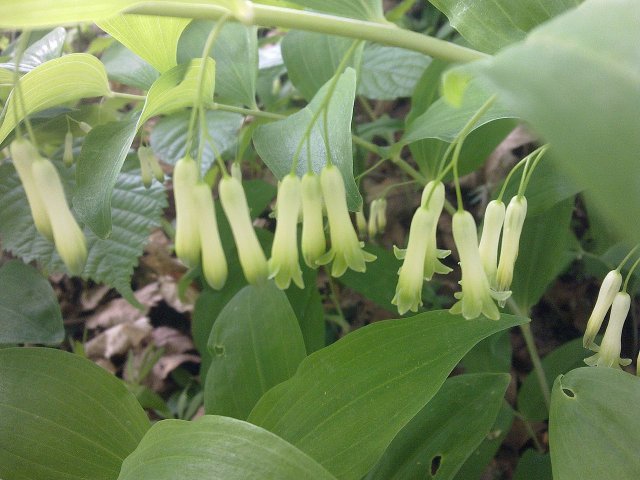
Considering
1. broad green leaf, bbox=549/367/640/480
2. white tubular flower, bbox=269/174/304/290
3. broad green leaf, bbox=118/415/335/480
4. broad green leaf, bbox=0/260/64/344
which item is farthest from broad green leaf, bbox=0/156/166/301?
broad green leaf, bbox=549/367/640/480

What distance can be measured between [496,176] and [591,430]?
1396 mm

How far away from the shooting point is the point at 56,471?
0.92 m

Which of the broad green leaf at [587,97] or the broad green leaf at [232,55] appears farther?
the broad green leaf at [232,55]

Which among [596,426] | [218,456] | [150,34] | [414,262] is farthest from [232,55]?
[596,426]

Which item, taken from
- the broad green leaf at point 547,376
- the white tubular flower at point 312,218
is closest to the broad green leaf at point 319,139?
the white tubular flower at point 312,218

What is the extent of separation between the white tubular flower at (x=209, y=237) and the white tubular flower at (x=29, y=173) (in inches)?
7.6

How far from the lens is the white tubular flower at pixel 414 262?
2.40 ft

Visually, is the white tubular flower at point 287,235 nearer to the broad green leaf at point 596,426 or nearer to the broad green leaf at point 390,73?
the broad green leaf at point 596,426

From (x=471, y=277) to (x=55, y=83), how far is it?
0.67 m

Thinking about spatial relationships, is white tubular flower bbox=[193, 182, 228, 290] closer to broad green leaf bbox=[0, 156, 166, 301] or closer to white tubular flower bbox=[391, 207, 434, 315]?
white tubular flower bbox=[391, 207, 434, 315]

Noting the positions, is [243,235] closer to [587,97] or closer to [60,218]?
[60,218]

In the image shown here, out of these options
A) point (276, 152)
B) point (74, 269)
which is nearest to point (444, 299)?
point (276, 152)

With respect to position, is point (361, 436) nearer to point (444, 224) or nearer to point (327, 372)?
point (327, 372)

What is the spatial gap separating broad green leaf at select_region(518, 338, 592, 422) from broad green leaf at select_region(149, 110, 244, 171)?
3.02 feet
